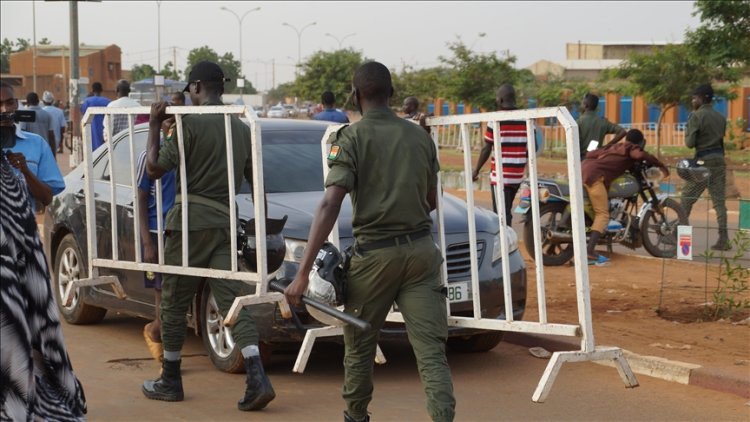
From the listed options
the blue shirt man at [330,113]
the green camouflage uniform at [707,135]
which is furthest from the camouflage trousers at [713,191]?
the blue shirt man at [330,113]

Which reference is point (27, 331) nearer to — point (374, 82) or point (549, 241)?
point (374, 82)

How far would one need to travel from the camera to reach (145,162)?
23.2ft

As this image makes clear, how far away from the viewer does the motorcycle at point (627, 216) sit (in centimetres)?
1252

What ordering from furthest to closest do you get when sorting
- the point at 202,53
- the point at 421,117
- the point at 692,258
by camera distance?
the point at 202,53 → the point at 692,258 → the point at 421,117

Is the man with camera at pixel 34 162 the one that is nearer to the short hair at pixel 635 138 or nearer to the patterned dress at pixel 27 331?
the patterned dress at pixel 27 331

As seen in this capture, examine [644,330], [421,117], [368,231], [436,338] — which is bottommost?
[644,330]

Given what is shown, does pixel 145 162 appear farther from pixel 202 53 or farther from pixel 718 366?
pixel 202 53

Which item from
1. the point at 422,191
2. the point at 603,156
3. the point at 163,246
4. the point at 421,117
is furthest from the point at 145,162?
the point at 603,156

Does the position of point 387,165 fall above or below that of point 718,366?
above

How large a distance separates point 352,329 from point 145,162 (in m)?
2.28

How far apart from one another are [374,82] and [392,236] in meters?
0.71

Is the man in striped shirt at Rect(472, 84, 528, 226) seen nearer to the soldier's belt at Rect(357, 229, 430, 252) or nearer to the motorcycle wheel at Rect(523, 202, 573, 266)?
the motorcycle wheel at Rect(523, 202, 573, 266)

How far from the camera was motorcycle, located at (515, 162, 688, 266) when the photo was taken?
1252cm

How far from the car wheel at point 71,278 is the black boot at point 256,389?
2835 millimetres
